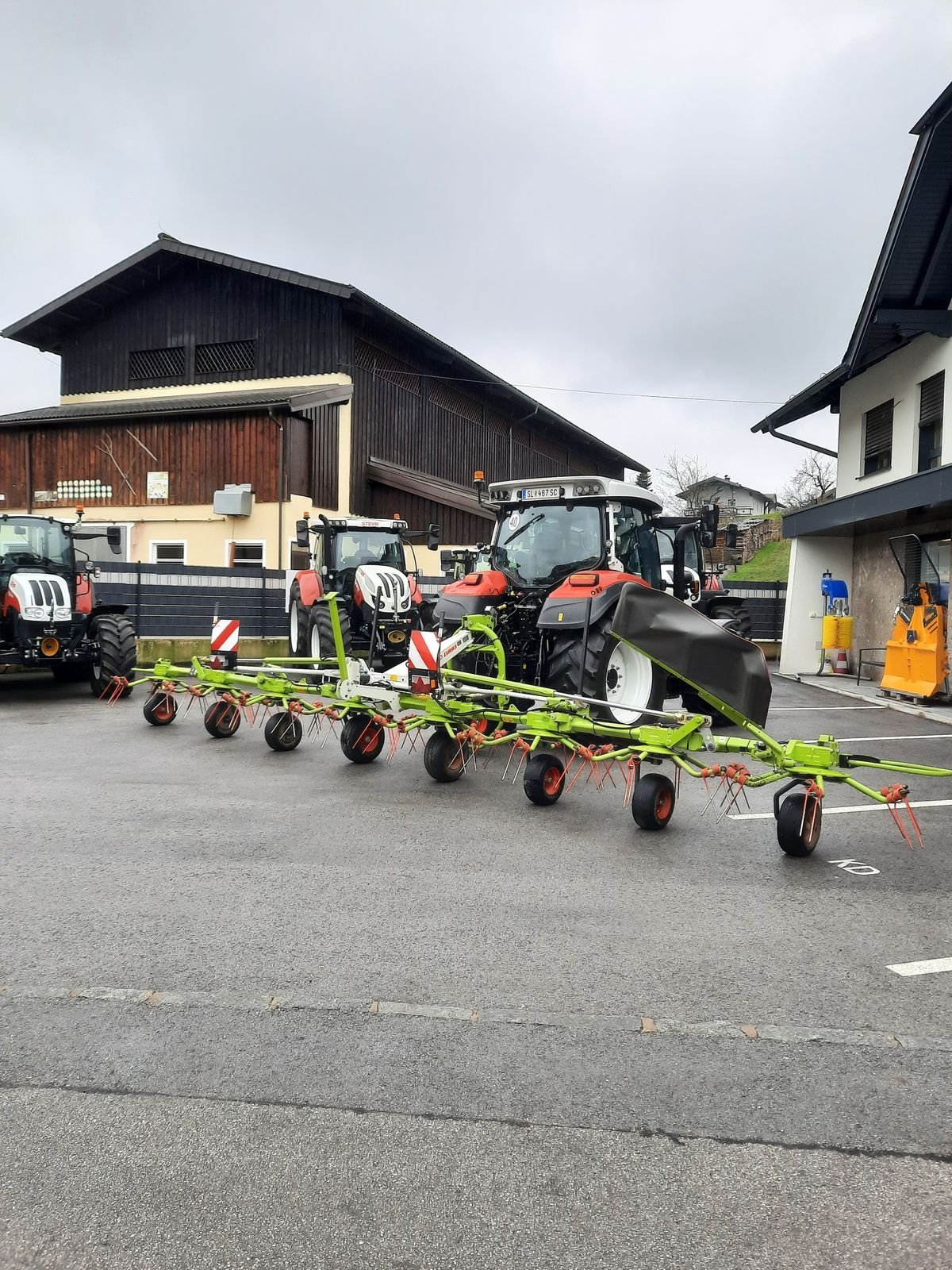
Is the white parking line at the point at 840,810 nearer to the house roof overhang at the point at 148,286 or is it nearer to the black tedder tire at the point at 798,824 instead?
the black tedder tire at the point at 798,824

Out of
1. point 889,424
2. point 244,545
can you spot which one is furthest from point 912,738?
point 244,545

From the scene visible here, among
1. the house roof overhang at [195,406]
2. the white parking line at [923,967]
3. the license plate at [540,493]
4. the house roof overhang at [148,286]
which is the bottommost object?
the white parking line at [923,967]

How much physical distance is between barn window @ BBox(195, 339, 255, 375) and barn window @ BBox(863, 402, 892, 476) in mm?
14742

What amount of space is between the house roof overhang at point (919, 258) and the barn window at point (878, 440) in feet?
5.60

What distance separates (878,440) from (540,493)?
9.22 metres

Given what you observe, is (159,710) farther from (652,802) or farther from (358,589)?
(652,802)

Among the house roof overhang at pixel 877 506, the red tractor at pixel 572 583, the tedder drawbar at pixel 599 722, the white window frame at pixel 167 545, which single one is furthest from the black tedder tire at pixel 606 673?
the white window frame at pixel 167 545

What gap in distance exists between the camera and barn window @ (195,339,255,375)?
23.8 meters

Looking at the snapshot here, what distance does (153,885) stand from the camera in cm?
475

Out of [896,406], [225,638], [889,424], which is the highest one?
[896,406]

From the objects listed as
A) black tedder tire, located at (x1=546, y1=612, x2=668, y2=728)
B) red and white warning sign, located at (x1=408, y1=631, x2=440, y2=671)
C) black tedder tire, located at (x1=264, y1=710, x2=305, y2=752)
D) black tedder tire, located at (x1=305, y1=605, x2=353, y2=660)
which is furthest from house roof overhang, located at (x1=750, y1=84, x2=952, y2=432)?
black tedder tire, located at (x1=264, y1=710, x2=305, y2=752)

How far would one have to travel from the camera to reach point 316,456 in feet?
71.4

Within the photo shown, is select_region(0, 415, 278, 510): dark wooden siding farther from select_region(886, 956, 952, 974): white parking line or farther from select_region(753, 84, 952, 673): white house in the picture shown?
select_region(886, 956, 952, 974): white parking line

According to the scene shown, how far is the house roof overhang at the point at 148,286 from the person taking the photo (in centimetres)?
2284
